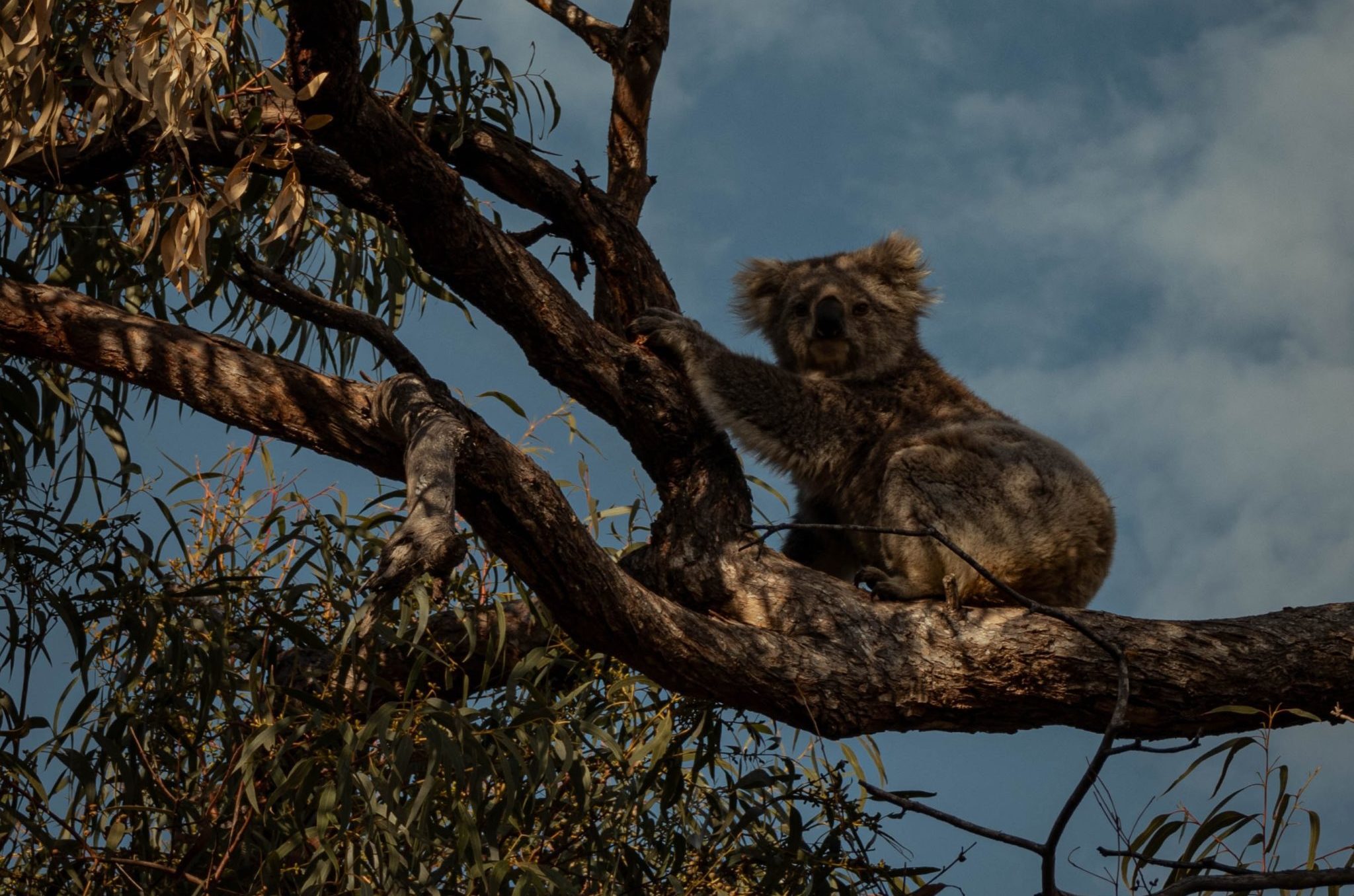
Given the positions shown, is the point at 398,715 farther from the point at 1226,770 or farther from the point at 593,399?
the point at 1226,770

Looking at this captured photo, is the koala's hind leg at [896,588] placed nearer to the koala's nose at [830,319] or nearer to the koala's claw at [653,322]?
the koala's claw at [653,322]

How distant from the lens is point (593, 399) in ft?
10.7

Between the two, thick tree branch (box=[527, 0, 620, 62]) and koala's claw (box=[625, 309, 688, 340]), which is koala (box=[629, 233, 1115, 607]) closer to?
koala's claw (box=[625, 309, 688, 340])

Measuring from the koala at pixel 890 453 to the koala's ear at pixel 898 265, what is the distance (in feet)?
0.23

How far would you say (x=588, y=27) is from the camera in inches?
157

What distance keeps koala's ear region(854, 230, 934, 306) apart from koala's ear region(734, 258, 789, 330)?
0.87 feet

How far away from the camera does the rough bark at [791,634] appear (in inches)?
102

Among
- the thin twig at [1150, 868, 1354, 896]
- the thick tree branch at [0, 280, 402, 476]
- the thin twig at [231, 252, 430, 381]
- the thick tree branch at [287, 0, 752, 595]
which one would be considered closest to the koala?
the thick tree branch at [287, 0, 752, 595]

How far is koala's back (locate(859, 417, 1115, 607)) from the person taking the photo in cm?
324

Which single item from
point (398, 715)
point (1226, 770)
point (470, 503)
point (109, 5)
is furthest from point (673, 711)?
point (109, 5)

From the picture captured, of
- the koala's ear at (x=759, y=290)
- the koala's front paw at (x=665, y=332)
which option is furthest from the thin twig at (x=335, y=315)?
the koala's ear at (x=759, y=290)

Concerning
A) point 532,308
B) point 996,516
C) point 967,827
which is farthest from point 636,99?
point 967,827

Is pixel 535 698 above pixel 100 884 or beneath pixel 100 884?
above

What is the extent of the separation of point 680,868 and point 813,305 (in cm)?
178
